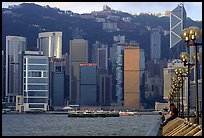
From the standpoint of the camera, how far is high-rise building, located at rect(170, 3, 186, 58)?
155 metres

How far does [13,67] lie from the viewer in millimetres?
139875

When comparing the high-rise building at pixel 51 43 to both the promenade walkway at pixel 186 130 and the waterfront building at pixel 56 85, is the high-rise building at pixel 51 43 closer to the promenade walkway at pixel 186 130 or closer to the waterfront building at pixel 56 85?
the waterfront building at pixel 56 85

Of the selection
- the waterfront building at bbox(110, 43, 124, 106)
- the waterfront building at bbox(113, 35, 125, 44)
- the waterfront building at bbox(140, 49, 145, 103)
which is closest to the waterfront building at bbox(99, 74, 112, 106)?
the waterfront building at bbox(110, 43, 124, 106)

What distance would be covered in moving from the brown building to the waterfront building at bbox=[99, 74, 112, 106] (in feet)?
14.0

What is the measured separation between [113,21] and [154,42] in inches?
1063

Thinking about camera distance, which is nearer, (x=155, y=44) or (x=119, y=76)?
(x=119, y=76)

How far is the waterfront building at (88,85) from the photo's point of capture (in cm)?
12365

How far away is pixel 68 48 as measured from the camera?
151 m

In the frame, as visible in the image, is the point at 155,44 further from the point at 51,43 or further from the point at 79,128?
the point at 79,128

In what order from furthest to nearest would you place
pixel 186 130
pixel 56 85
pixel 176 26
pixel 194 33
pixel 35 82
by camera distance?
1. pixel 176 26
2. pixel 56 85
3. pixel 35 82
4. pixel 194 33
5. pixel 186 130

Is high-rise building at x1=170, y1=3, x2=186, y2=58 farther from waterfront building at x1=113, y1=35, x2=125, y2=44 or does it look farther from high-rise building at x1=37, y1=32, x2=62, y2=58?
high-rise building at x1=37, y1=32, x2=62, y2=58

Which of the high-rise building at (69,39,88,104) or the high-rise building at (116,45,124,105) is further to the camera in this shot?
the high-rise building at (116,45,124,105)

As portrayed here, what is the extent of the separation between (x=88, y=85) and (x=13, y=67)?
24.9 meters

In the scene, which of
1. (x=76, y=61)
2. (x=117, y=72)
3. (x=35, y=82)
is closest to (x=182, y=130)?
(x=35, y=82)
